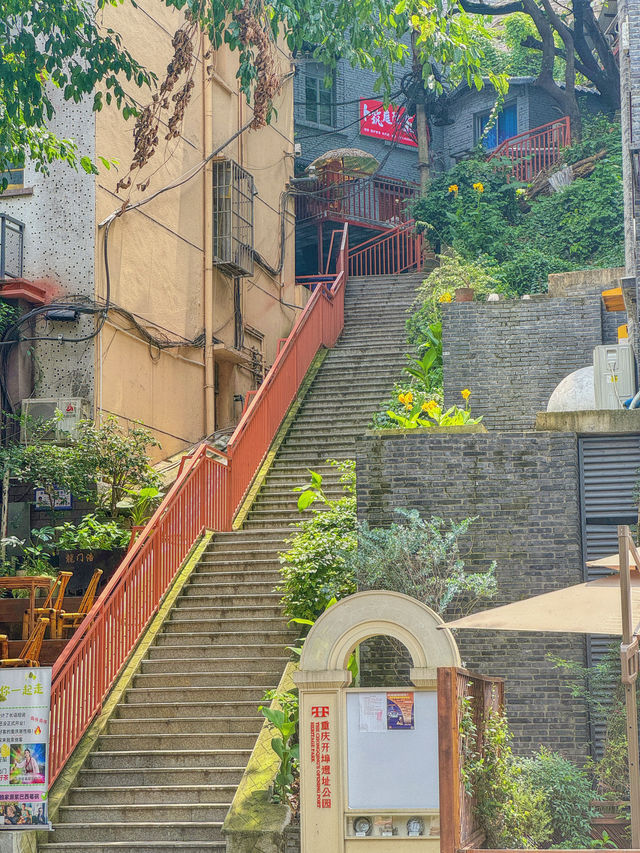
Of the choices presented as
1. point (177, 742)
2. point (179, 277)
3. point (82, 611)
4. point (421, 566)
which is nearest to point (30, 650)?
point (82, 611)

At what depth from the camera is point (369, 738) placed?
7992 mm

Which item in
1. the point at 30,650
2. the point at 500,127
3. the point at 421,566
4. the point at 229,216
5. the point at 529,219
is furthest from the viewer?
the point at 500,127

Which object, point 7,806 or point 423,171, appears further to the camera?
point 423,171

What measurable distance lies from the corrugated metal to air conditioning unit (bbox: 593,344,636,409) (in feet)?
3.75

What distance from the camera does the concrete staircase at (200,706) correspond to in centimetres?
958

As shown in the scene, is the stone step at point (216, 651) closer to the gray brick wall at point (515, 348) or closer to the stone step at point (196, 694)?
the stone step at point (196, 694)

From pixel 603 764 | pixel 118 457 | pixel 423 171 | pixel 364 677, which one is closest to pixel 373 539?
pixel 364 677

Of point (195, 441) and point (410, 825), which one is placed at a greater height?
point (195, 441)

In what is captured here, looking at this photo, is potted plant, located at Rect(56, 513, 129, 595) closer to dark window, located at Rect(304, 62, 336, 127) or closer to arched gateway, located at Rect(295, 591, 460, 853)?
arched gateway, located at Rect(295, 591, 460, 853)

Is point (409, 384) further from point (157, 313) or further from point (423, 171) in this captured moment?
point (423, 171)

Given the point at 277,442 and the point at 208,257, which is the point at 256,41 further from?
the point at 208,257

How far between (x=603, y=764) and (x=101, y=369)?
9557mm

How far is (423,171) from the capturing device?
2905 centimetres

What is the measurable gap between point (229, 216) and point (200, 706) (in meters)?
11.6
